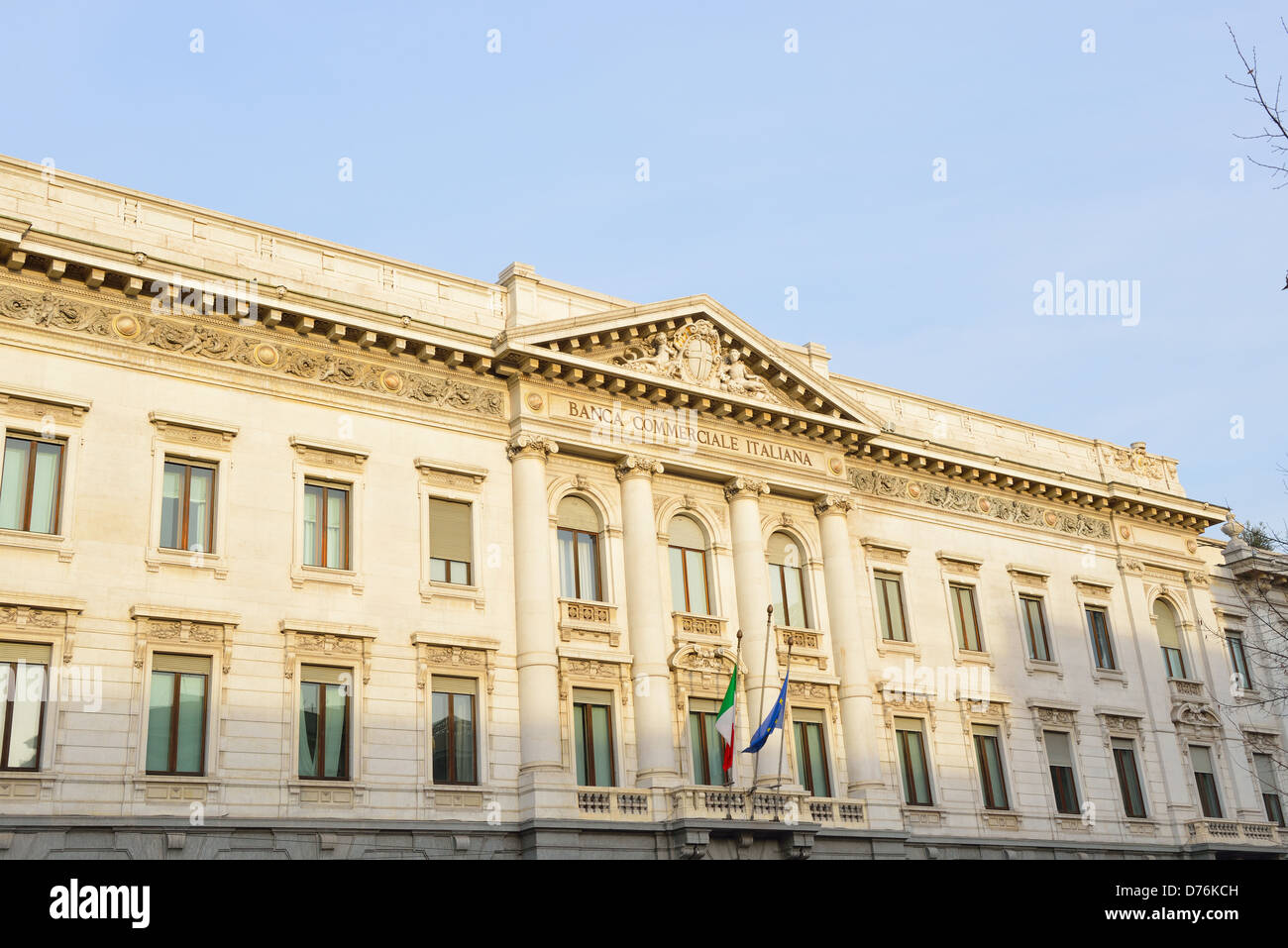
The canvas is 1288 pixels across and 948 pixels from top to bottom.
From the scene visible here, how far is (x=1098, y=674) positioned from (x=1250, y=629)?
8.83 metres

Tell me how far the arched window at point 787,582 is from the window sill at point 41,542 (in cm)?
1611

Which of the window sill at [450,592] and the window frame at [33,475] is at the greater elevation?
the window frame at [33,475]

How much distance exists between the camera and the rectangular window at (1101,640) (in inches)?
1553

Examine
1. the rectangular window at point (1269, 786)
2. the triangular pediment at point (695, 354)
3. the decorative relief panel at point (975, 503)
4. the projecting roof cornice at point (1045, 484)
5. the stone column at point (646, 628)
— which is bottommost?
the rectangular window at point (1269, 786)

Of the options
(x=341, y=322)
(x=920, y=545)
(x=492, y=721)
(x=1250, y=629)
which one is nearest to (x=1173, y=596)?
(x=1250, y=629)

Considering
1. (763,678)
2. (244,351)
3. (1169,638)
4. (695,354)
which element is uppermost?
(695,354)

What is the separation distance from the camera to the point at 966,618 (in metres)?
37.1

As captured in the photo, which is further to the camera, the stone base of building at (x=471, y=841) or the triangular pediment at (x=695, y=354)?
the triangular pediment at (x=695, y=354)

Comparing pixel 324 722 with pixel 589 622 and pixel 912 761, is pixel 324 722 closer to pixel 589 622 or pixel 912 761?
pixel 589 622

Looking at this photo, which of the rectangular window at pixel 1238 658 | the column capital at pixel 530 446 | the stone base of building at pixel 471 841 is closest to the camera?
the stone base of building at pixel 471 841

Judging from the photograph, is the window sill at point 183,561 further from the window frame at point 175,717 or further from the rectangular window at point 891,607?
the rectangular window at point 891,607

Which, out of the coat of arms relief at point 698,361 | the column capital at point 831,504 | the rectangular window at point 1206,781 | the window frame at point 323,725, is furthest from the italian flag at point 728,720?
the rectangular window at point 1206,781

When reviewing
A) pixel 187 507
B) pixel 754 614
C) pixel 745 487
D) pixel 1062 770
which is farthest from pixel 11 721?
pixel 1062 770

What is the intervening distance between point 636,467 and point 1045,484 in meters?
14.4
